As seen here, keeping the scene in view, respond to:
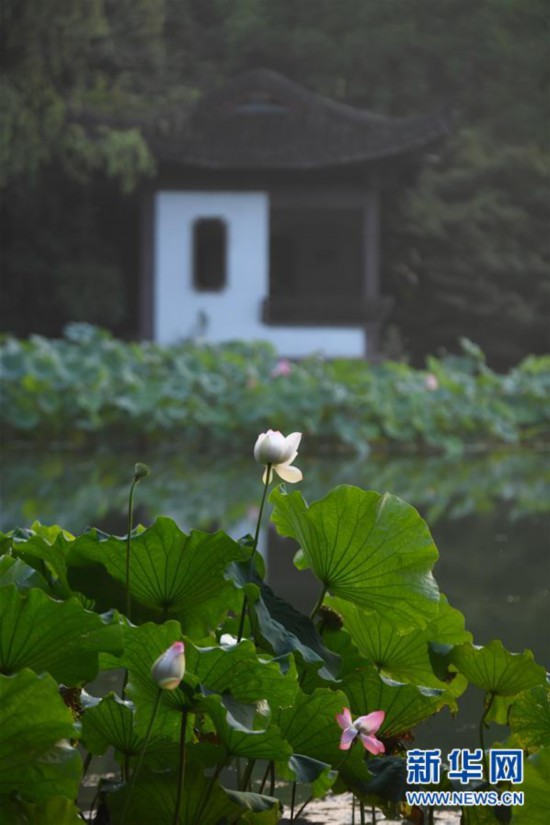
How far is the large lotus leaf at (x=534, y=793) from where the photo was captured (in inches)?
58.2

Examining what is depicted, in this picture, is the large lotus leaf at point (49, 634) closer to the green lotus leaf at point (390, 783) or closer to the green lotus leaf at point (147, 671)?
the green lotus leaf at point (147, 671)

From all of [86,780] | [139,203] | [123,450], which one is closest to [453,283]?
[139,203]

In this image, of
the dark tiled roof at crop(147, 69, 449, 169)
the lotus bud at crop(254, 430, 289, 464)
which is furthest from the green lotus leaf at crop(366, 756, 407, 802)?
the dark tiled roof at crop(147, 69, 449, 169)

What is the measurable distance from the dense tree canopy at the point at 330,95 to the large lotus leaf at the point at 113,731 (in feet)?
43.9

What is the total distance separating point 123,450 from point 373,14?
1937 cm

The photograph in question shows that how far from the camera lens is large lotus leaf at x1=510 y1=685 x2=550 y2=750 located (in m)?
1.64

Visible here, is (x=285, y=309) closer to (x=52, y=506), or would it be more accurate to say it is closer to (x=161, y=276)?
(x=161, y=276)

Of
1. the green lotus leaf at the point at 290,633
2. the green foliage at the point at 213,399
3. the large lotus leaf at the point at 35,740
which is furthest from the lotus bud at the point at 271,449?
the green foliage at the point at 213,399

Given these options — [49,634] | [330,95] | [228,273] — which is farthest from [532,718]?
[330,95]

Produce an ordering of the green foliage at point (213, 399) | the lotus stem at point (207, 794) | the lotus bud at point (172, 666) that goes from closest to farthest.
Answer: the lotus bud at point (172, 666) → the lotus stem at point (207, 794) → the green foliage at point (213, 399)

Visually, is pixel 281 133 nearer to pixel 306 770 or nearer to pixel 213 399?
pixel 213 399

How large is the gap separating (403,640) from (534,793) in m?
0.38

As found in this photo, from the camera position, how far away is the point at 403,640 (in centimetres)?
185

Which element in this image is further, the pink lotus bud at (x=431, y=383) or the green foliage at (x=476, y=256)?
the green foliage at (x=476, y=256)
